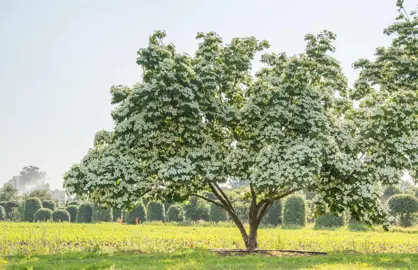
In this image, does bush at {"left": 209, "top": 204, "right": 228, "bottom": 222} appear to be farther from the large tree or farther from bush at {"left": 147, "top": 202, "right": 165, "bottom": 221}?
the large tree

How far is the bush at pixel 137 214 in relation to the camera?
57.2 m

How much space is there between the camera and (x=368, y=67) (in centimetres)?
2659

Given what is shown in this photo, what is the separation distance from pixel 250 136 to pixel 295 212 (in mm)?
29223

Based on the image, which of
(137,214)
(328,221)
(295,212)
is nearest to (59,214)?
(137,214)

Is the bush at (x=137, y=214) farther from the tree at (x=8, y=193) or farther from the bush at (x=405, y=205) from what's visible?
the tree at (x=8, y=193)

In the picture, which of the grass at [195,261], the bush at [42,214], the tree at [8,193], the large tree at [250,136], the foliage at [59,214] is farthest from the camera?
the tree at [8,193]

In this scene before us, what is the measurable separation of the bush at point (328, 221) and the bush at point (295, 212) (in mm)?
2533

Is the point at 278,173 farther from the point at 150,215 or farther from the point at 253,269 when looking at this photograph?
the point at 150,215

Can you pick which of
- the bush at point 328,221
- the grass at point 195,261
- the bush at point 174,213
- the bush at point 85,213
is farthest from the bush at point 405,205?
the bush at point 85,213

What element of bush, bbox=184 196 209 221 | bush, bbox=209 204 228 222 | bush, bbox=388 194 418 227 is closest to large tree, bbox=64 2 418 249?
bush, bbox=388 194 418 227

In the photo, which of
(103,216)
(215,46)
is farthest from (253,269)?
(103,216)

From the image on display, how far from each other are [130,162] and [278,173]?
6.84 m

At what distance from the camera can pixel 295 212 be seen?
4959 centimetres

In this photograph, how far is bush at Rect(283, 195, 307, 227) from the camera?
49.5 metres
